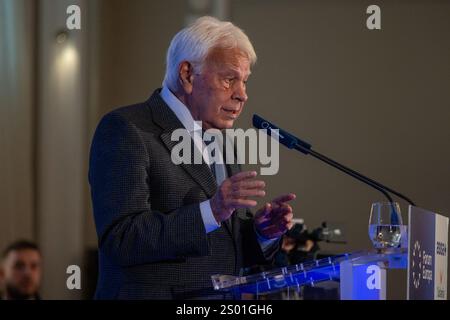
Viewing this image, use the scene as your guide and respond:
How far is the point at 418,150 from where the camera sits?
18.2 ft

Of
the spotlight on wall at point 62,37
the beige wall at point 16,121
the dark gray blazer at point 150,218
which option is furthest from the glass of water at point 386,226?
the spotlight on wall at point 62,37

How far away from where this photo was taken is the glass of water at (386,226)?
5.98 feet

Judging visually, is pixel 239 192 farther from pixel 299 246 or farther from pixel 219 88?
pixel 299 246

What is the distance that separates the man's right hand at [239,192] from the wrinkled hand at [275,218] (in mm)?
276

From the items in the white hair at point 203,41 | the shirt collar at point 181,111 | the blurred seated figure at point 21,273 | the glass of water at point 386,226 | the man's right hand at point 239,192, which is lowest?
the blurred seated figure at point 21,273

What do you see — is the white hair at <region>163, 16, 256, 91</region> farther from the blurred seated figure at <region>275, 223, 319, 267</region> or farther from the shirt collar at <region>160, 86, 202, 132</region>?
the blurred seated figure at <region>275, 223, 319, 267</region>

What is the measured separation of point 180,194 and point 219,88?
1.10 ft

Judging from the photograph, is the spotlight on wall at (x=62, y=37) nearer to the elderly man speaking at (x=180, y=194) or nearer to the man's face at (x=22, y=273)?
the man's face at (x=22, y=273)

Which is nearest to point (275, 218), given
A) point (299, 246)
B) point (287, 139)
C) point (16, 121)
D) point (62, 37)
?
point (287, 139)

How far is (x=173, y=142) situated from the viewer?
6.70 ft

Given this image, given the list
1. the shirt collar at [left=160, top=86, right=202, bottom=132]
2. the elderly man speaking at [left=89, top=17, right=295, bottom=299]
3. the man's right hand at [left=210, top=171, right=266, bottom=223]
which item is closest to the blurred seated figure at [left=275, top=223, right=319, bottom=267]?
the elderly man speaking at [left=89, top=17, right=295, bottom=299]

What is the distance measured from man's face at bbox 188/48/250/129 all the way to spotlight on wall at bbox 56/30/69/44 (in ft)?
8.76

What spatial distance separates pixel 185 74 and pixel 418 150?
3.64 meters

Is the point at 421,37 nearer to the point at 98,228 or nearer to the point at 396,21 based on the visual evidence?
the point at 396,21
